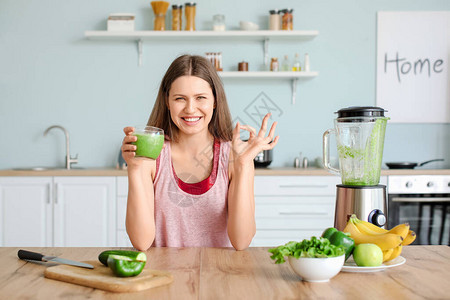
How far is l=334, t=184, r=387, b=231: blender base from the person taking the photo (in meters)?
1.43

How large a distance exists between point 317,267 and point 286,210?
227 centimetres

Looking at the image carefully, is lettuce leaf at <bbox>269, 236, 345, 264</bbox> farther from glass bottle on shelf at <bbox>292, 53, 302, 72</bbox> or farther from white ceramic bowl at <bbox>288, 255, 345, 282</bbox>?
glass bottle on shelf at <bbox>292, 53, 302, 72</bbox>

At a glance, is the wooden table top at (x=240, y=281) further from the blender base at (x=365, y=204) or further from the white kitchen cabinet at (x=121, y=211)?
the white kitchen cabinet at (x=121, y=211)

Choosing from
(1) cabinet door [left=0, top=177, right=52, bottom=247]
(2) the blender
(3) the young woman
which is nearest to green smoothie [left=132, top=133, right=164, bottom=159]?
(3) the young woman

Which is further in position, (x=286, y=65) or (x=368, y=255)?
(x=286, y=65)

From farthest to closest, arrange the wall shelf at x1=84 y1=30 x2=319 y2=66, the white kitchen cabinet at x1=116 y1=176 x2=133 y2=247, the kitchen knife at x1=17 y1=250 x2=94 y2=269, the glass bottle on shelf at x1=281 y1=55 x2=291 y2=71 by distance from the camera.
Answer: the glass bottle on shelf at x1=281 y1=55 x2=291 y2=71
the wall shelf at x1=84 y1=30 x2=319 y2=66
the white kitchen cabinet at x1=116 y1=176 x2=133 y2=247
the kitchen knife at x1=17 y1=250 x2=94 y2=269

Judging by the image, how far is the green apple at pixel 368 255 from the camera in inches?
46.6

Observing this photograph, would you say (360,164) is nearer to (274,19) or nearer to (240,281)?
(240,281)

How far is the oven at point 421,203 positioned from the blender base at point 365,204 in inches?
80.3

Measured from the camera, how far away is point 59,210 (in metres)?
3.31

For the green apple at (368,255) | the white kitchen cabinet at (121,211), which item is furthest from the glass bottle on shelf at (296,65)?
the green apple at (368,255)

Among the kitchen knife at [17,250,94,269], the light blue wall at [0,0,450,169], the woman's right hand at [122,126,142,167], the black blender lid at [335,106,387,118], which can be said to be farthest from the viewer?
the light blue wall at [0,0,450,169]

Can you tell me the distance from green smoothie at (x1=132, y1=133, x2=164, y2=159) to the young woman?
0.71ft

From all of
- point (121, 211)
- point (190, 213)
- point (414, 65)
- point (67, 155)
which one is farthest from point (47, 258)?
point (414, 65)
